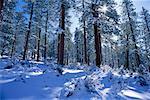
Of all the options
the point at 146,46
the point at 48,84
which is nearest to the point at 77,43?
the point at 146,46

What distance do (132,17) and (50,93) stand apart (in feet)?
128

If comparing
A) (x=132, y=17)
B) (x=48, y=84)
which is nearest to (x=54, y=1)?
(x=48, y=84)

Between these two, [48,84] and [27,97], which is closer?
[27,97]

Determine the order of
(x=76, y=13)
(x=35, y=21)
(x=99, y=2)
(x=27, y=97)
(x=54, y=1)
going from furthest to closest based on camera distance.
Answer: (x=35, y=21), (x=76, y=13), (x=54, y=1), (x=99, y=2), (x=27, y=97)

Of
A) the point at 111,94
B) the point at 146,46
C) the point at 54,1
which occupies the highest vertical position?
the point at 54,1

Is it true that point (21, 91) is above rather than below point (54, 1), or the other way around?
below

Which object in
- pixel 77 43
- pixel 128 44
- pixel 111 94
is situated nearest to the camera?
pixel 111 94

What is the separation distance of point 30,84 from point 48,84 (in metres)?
0.73

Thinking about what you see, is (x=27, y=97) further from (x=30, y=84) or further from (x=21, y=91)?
(x=30, y=84)

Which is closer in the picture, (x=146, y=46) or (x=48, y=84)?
(x=48, y=84)

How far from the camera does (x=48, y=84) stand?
28.6ft

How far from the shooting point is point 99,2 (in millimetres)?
22672

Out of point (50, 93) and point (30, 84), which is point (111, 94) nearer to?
point (50, 93)

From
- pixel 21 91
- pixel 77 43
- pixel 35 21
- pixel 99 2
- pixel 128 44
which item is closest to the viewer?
pixel 21 91
